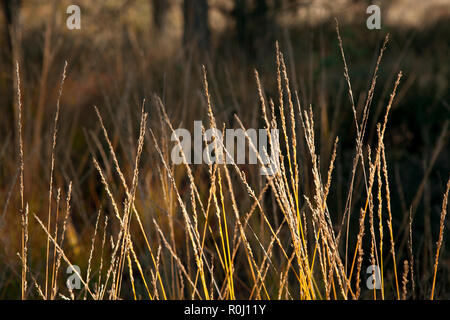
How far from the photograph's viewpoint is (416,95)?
3809mm

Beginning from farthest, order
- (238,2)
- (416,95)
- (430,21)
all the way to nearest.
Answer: (430,21) → (238,2) → (416,95)

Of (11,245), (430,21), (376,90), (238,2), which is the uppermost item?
(430,21)

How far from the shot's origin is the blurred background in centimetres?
214

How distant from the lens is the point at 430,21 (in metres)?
7.88

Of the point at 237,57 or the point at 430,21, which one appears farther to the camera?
the point at 430,21

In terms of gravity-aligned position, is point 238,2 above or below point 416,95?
above

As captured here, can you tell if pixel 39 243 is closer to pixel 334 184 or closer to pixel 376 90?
pixel 334 184

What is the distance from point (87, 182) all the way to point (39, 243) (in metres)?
0.76

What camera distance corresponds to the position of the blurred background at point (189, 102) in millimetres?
2139

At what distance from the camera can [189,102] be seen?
296cm

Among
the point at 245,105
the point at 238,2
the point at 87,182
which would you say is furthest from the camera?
the point at 238,2
